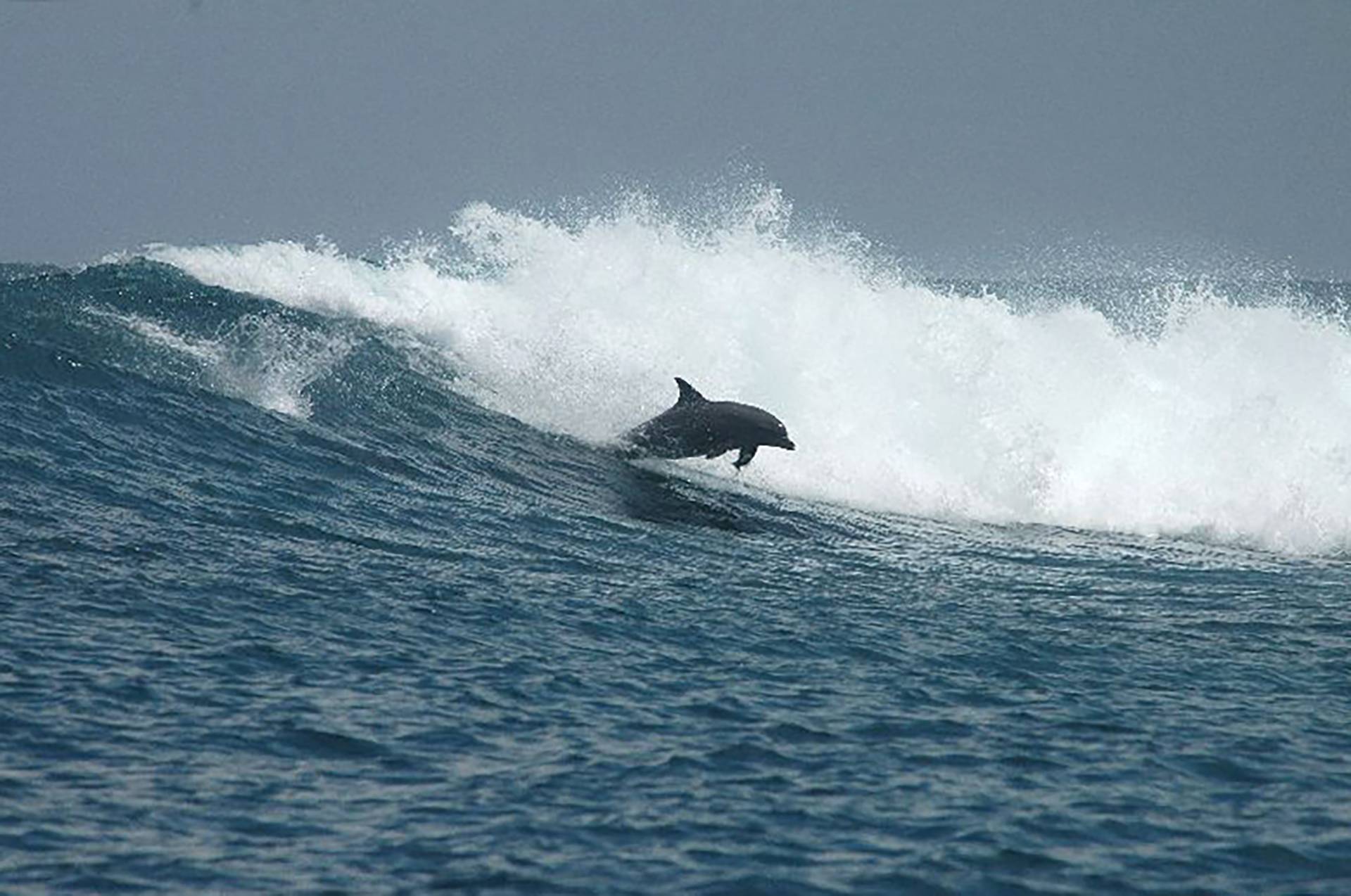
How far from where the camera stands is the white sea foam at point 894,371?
93.4 feet

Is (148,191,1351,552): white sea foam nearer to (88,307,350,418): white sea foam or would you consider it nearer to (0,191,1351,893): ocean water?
(0,191,1351,893): ocean water

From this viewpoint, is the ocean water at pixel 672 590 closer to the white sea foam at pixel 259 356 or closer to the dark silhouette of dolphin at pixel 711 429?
the white sea foam at pixel 259 356

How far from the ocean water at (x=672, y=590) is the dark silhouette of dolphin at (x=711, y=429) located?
28.1 inches

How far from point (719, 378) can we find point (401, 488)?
11.7 m

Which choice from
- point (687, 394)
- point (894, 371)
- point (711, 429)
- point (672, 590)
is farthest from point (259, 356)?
point (672, 590)

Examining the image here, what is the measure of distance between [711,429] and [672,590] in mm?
7898

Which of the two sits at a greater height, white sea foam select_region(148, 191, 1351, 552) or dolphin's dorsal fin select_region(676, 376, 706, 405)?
white sea foam select_region(148, 191, 1351, 552)

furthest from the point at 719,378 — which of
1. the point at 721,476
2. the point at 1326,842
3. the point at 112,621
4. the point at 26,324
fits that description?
the point at 1326,842

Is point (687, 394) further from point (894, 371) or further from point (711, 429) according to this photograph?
point (894, 371)

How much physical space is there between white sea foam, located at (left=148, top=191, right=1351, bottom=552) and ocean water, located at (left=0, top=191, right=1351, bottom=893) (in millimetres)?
134

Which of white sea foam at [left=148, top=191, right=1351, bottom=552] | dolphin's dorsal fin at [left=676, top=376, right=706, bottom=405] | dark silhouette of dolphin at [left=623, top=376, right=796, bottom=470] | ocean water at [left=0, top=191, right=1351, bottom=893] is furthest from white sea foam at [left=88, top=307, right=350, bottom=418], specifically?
dolphin's dorsal fin at [left=676, top=376, right=706, bottom=405]

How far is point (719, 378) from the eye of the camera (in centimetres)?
3281

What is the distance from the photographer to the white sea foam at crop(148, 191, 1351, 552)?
28.5 meters

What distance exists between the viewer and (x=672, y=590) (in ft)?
58.1
